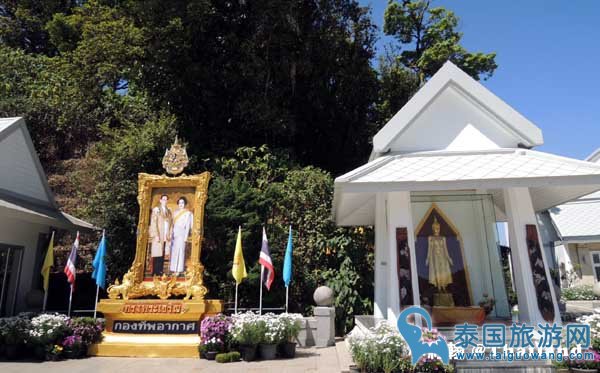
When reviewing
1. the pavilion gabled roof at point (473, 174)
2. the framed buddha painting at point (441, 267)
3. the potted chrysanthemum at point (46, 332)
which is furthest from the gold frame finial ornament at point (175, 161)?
the framed buddha painting at point (441, 267)

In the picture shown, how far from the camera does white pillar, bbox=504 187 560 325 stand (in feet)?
26.5

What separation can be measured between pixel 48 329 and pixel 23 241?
14.3 feet

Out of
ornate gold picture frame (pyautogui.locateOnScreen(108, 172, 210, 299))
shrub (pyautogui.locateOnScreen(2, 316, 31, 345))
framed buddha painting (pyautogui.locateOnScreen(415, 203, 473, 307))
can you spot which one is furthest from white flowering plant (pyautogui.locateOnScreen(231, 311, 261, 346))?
shrub (pyautogui.locateOnScreen(2, 316, 31, 345))

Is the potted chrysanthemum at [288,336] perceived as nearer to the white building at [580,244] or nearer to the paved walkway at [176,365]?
the paved walkway at [176,365]

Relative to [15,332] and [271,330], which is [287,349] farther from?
[15,332]

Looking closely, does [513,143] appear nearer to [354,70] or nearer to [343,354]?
[343,354]

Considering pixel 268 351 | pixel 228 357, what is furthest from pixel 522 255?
pixel 228 357

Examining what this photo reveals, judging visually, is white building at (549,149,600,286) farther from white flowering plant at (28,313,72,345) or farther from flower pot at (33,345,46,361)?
flower pot at (33,345,46,361)

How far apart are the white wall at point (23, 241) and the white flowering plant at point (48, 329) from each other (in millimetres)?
3035

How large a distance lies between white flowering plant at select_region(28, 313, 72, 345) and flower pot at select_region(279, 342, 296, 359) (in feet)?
17.7

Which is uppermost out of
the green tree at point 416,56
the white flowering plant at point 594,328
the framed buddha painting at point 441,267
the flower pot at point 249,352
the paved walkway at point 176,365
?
the green tree at point 416,56

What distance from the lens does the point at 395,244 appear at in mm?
8578

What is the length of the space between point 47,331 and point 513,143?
1240 cm

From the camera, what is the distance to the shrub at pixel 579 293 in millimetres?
18848
